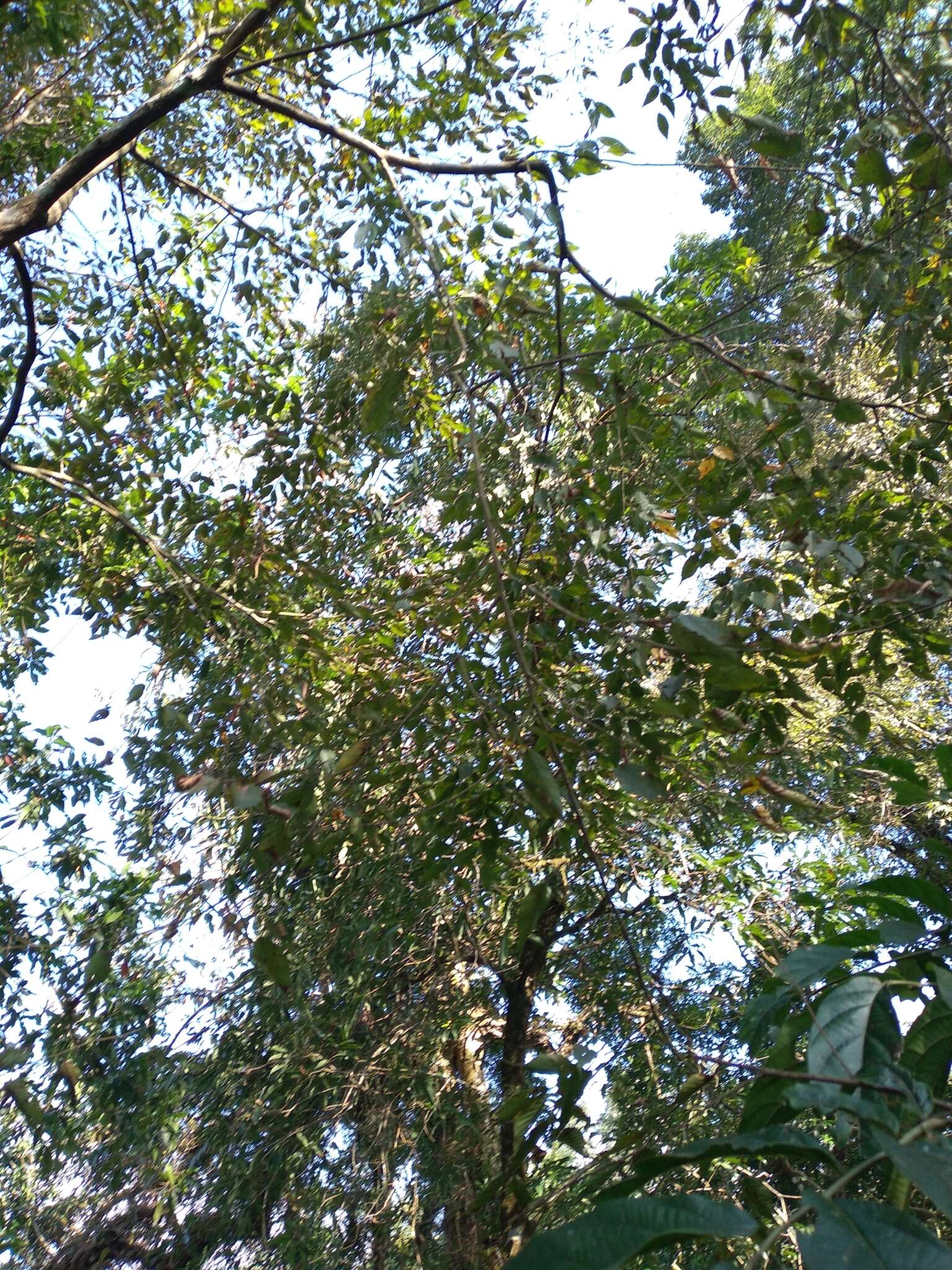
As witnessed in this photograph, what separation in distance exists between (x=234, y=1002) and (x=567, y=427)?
2.49 m

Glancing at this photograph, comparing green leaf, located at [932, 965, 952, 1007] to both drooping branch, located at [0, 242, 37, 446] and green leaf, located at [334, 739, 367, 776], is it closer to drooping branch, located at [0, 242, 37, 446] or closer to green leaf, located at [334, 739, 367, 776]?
green leaf, located at [334, 739, 367, 776]

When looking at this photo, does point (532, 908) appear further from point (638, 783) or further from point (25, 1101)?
point (25, 1101)

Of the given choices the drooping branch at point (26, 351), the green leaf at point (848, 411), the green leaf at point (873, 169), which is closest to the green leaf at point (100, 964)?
the drooping branch at point (26, 351)

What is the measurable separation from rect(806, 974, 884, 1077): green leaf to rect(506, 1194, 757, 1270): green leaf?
0.82ft

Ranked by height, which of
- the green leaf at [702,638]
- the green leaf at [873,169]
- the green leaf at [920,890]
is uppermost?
the green leaf at [873,169]

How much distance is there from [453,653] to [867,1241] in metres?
2.50

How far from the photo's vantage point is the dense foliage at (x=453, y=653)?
1693 millimetres

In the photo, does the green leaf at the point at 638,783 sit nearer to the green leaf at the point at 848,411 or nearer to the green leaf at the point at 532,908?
the green leaf at the point at 532,908

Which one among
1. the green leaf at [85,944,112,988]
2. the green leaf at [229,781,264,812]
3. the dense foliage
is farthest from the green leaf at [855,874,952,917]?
the green leaf at [85,944,112,988]

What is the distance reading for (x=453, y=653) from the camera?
2.99 meters

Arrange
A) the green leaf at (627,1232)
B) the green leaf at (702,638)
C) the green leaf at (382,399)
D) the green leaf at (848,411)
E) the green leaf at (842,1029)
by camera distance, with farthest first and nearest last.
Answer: the green leaf at (848,411) → the green leaf at (382,399) → the green leaf at (702,638) → the green leaf at (842,1029) → the green leaf at (627,1232)

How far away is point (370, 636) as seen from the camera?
3148 mm

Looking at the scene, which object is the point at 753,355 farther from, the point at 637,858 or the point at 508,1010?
the point at 508,1010

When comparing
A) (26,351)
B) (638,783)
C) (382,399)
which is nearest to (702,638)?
(638,783)
